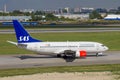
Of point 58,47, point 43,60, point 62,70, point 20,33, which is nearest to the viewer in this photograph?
point 62,70

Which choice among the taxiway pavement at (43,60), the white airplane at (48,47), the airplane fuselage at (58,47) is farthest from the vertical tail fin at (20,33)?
the taxiway pavement at (43,60)

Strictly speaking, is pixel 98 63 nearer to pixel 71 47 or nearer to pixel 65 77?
pixel 71 47

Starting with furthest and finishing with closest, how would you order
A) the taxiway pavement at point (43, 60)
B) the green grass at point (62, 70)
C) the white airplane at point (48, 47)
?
the white airplane at point (48, 47)
the taxiway pavement at point (43, 60)
the green grass at point (62, 70)

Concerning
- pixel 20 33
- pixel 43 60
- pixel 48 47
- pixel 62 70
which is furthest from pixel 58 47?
pixel 62 70

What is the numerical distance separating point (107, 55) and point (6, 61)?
2006cm

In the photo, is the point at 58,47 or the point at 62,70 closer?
the point at 62,70

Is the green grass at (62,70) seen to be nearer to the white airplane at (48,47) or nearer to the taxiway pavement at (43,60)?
the taxiway pavement at (43,60)

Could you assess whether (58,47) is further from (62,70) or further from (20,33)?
(62,70)

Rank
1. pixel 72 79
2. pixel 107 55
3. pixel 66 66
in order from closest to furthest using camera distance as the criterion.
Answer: pixel 72 79, pixel 66 66, pixel 107 55

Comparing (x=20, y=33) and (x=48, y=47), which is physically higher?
(x=20, y=33)

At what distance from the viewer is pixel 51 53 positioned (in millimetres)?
62188

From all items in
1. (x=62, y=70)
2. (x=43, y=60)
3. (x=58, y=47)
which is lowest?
(x=43, y=60)

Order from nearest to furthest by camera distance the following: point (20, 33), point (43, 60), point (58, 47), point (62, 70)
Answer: point (62, 70) → point (43, 60) → point (20, 33) → point (58, 47)

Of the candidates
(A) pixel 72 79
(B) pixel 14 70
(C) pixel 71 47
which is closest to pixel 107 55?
(C) pixel 71 47
